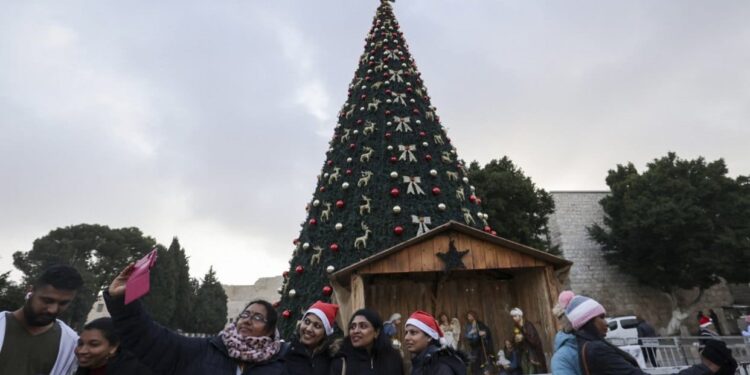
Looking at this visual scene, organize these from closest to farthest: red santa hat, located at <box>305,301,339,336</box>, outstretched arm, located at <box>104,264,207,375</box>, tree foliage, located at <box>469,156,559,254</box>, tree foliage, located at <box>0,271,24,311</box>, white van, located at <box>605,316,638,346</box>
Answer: outstretched arm, located at <box>104,264,207,375</box> → red santa hat, located at <box>305,301,339,336</box> → tree foliage, located at <box>0,271,24,311</box> → white van, located at <box>605,316,638,346</box> → tree foliage, located at <box>469,156,559,254</box>

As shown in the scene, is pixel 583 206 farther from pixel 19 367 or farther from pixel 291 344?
pixel 19 367

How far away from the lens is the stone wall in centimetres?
1983

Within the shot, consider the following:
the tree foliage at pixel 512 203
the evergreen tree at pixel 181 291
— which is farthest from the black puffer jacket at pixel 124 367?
the evergreen tree at pixel 181 291

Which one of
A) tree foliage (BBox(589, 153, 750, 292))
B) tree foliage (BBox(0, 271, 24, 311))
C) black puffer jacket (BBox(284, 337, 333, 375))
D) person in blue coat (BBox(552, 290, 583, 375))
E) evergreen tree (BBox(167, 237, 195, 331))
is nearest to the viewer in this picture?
person in blue coat (BBox(552, 290, 583, 375))

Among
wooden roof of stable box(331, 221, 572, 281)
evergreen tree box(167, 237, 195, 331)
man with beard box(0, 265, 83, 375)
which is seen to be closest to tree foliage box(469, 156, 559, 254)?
wooden roof of stable box(331, 221, 572, 281)

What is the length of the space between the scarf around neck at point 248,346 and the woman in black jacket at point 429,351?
986 millimetres

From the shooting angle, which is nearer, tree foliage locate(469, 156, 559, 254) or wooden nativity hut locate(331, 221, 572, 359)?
wooden nativity hut locate(331, 221, 572, 359)

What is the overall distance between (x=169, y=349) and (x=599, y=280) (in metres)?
22.9

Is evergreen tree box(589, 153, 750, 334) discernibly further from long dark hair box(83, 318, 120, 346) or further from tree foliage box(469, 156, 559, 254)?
long dark hair box(83, 318, 120, 346)

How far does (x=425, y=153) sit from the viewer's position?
7.20 meters

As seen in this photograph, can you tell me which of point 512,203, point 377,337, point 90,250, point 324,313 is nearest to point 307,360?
point 324,313

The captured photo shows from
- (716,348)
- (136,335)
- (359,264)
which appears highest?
(359,264)

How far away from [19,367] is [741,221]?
24.6m

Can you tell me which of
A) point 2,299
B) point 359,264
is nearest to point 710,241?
point 359,264
